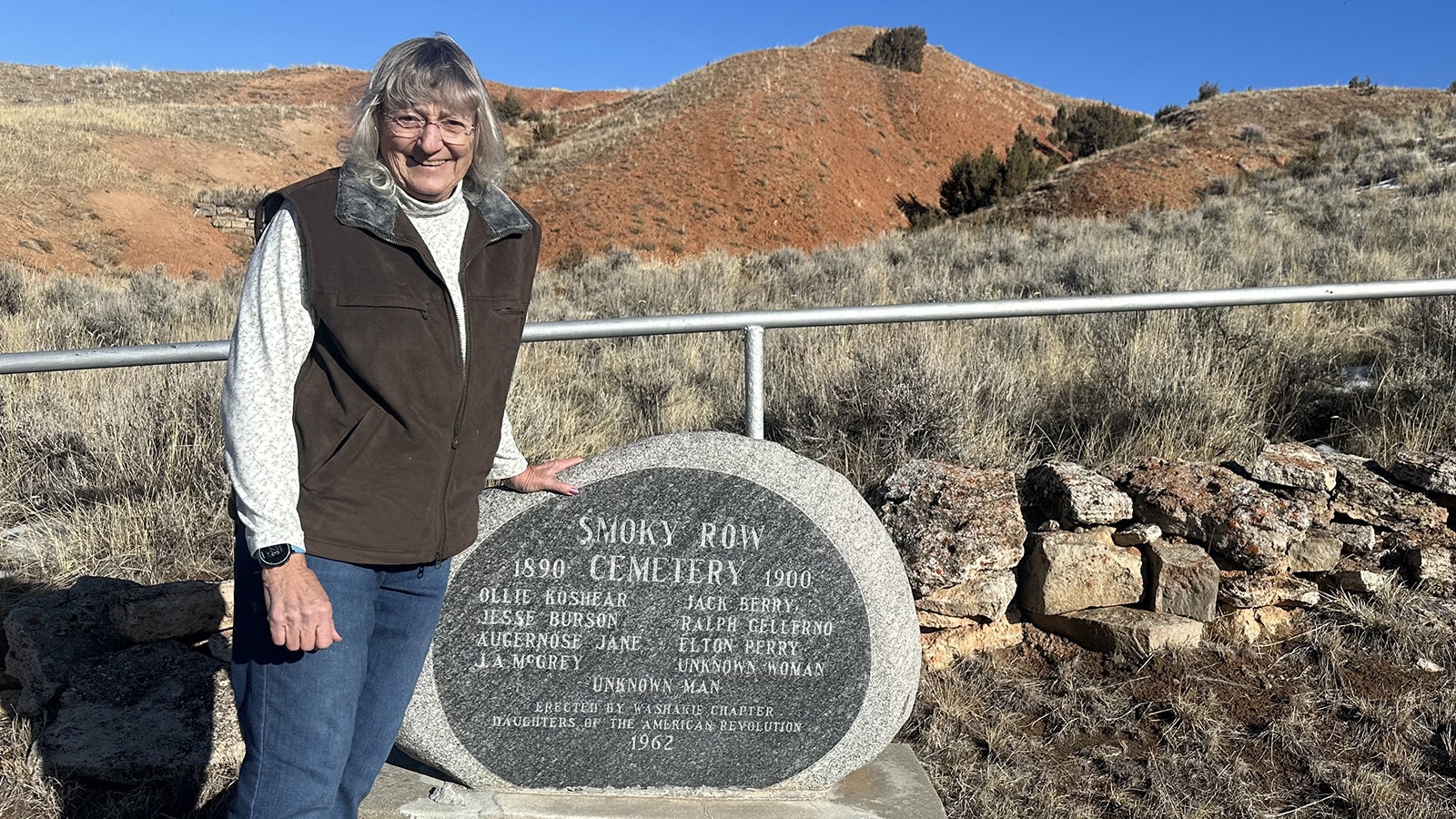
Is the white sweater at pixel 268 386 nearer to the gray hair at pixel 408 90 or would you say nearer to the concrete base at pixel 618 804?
the gray hair at pixel 408 90

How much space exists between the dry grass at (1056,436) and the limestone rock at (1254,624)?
8 centimetres

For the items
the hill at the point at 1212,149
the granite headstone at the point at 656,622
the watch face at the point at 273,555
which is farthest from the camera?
the hill at the point at 1212,149

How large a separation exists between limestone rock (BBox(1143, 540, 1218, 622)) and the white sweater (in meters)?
3.01

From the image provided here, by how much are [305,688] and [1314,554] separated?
3.46 meters

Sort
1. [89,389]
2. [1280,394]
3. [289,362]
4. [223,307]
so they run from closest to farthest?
[289,362], [1280,394], [89,389], [223,307]

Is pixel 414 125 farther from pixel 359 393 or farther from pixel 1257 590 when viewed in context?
pixel 1257 590

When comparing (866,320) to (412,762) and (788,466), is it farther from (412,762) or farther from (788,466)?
(412,762)

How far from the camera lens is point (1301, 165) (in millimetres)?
20422

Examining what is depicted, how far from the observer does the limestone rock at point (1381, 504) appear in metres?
3.73

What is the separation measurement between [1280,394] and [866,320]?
3076 mm

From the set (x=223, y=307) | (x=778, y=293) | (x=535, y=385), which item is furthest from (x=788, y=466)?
(x=223, y=307)

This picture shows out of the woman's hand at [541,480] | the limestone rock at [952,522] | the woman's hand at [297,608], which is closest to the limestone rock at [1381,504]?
the limestone rock at [952,522]

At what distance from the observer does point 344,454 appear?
1727mm

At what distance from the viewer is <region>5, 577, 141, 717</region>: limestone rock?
10.8ft
